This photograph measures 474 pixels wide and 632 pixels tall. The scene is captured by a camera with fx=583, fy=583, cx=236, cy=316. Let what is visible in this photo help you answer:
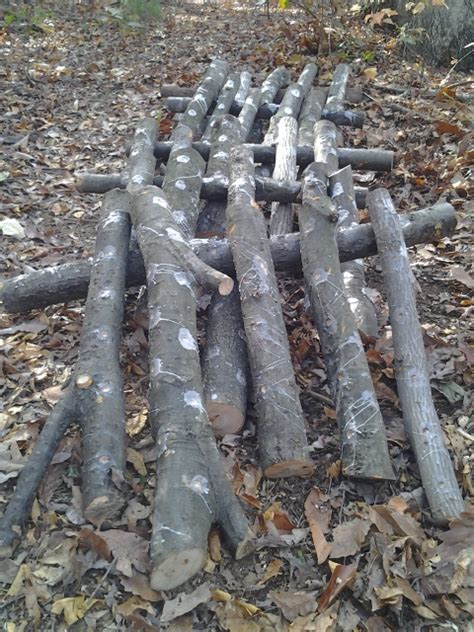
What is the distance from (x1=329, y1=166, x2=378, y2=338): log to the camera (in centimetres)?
391

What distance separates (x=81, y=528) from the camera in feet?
8.63

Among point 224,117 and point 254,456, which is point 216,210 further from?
point 254,456

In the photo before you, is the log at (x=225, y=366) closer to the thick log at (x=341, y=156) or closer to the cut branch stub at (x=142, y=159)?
the cut branch stub at (x=142, y=159)

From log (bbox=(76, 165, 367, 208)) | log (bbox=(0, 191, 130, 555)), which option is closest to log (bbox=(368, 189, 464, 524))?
log (bbox=(76, 165, 367, 208))

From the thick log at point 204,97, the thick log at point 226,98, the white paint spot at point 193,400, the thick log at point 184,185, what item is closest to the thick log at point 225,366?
the white paint spot at point 193,400

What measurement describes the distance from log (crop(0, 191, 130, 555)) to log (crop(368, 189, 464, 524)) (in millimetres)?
1479

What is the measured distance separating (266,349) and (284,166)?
241 centimetres

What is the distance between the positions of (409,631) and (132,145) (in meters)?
4.59

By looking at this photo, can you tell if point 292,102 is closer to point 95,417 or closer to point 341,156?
point 341,156

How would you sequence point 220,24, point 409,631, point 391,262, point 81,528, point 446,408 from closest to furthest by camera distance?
point 409,631, point 81,528, point 446,408, point 391,262, point 220,24

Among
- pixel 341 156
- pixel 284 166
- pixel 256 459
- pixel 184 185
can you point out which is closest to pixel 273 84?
pixel 341 156

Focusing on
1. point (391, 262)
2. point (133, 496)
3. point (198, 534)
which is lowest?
point (133, 496)

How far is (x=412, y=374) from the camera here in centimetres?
321

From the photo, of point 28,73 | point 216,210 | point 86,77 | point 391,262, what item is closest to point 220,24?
point 86,77
